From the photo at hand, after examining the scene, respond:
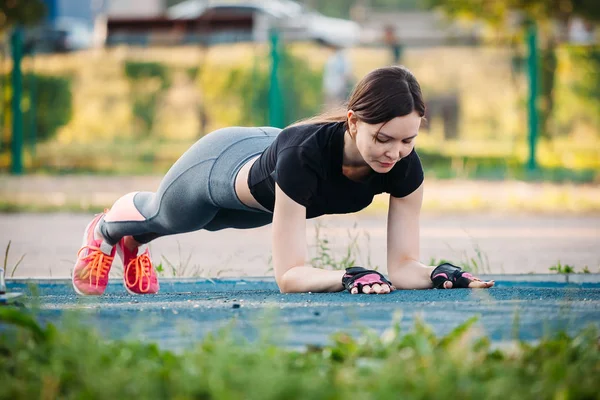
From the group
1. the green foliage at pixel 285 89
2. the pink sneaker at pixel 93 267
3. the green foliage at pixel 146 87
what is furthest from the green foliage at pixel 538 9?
the pink sneaker at pixel 93 267

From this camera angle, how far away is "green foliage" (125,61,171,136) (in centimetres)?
1655

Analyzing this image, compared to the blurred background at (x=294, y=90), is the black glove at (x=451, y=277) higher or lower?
lower

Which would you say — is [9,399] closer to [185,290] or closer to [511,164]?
[185,290]

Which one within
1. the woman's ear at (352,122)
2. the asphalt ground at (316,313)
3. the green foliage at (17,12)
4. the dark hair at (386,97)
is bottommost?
the asphalt ground at (316,313)

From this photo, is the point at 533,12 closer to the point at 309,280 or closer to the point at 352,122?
the point at 352,122

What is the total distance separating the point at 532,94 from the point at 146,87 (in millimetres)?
5929

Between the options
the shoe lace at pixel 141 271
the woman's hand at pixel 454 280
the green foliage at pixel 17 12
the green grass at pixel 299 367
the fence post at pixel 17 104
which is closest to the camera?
the green grass at pixel 299 367

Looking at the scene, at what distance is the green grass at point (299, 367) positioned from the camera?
8.68ft

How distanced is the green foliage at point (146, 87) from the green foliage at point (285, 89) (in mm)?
1114

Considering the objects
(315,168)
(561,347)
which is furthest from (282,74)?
(561,347)

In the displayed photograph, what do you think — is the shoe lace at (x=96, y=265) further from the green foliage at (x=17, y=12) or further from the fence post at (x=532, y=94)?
the green foliage at (x=17, y=12)

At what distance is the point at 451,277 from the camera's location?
4.54m

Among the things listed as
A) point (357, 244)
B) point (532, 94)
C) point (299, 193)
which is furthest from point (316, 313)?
point (532, 94)

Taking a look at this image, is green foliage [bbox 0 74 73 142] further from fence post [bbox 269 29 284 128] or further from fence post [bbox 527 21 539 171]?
fence post [bbox 527 21 539 171]
